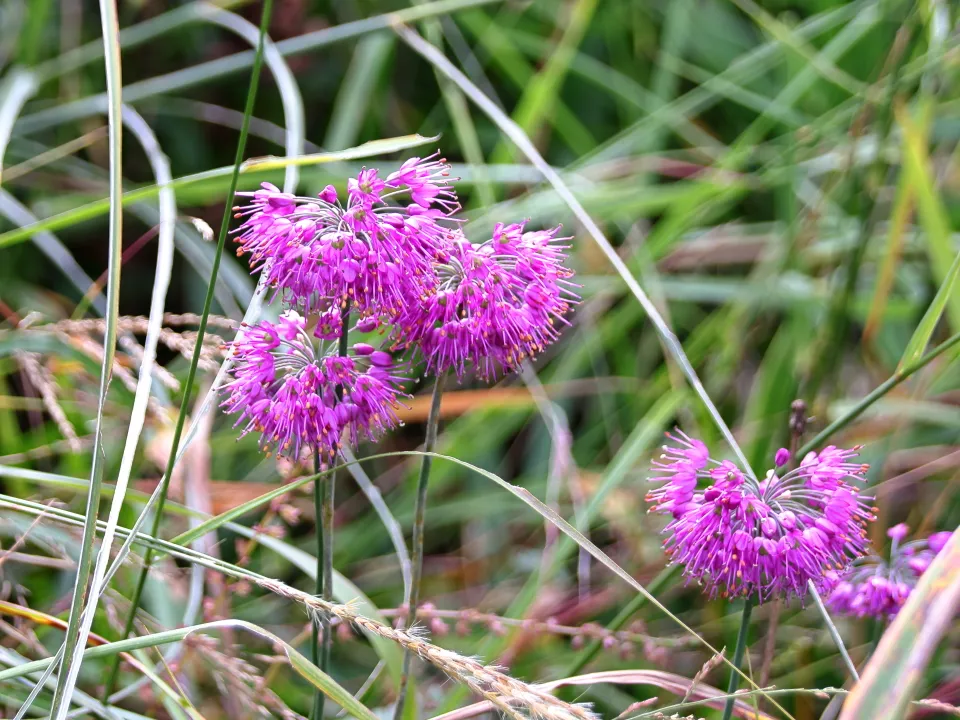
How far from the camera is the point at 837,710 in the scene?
1.47 meters

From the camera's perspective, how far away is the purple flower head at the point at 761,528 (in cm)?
108

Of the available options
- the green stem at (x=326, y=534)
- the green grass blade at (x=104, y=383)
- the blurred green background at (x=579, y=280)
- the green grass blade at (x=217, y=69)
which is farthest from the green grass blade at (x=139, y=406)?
the green grass blade at (x=217, y=69)

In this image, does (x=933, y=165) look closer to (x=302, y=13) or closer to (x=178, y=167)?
(x=302, y=13)

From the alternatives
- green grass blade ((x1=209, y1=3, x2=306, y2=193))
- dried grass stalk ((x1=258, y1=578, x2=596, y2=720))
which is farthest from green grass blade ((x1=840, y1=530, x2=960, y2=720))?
green grass blade ((x1=209, y1=3, x2=306, y2=193))

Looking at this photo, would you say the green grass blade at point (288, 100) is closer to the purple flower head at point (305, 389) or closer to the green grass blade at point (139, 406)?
the green grass blade at point (139, 406)

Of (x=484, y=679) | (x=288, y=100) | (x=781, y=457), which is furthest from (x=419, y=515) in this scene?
(x=288, y=100)

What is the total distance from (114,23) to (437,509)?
140 centimetres

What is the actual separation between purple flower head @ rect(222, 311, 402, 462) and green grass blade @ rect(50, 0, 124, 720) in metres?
0.15

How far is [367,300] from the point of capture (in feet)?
3.48

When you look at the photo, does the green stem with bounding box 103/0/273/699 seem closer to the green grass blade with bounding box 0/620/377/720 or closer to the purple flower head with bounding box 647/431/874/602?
the green grass blade with bounding box 0/620/377/720

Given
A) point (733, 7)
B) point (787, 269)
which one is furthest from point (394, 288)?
point (733, 7)

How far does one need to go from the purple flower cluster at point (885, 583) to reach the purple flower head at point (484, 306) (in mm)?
627

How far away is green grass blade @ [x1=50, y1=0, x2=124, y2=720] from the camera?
96 centimetres

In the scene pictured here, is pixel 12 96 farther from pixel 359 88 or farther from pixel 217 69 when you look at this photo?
pixel 359 88
